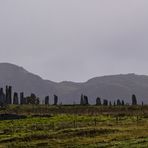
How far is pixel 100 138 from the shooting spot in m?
61.4

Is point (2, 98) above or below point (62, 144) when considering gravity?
above

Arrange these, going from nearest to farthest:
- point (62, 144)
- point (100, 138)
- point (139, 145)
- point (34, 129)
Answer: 1. point (139, 145)
2. point (62, 144)
3. point (100, 138)
4. point (34, 129)

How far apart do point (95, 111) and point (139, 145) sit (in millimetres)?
71981

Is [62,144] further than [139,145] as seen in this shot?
Yes

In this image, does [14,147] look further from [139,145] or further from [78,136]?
[139,145]

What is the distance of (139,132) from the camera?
6512 centimetres

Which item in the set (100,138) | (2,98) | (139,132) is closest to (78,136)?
(100,138)

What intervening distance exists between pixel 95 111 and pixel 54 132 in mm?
52674

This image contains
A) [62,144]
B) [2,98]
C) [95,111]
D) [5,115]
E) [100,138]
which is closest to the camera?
[62,144]

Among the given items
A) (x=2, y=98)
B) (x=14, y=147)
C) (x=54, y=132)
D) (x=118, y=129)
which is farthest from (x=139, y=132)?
(x=2, y=98)

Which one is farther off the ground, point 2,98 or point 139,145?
point 2,98

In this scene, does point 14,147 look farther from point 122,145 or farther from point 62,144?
point 122,145

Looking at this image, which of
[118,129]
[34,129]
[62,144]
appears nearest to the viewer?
[62,144]

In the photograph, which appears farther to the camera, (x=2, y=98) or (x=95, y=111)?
(x=2, y=98)
